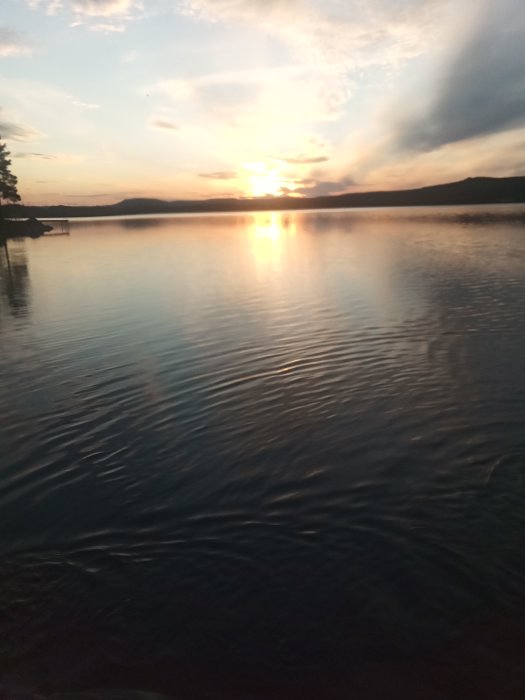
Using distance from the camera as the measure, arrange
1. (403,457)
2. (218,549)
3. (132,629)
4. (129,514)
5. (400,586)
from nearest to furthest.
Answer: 1. (132,629)
2. (400,586)
3. (218,549)
4. (129,514)
5. (403,457)

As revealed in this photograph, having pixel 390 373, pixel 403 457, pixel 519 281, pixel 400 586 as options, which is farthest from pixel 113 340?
pixel 519 281

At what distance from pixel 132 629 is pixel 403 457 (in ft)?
23.4

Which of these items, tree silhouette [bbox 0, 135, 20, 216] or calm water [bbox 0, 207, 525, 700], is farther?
tree silhouette [bbox 0, 135, 20, 216]

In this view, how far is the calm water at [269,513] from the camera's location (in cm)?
652

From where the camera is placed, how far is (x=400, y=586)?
7.62m

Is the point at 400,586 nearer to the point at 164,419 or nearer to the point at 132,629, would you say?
the point at 132,629

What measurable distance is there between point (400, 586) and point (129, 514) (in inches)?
219

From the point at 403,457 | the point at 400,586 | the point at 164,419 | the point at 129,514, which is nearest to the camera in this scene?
the point at 400,586

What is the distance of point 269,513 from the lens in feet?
→ 31.4

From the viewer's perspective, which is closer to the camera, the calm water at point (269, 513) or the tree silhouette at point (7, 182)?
the calm water at point (269, 513)

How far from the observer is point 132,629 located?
709 cm

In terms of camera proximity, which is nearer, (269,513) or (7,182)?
(269,513)

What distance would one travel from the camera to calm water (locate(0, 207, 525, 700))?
6516 mm

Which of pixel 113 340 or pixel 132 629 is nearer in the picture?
pixel 132 629
